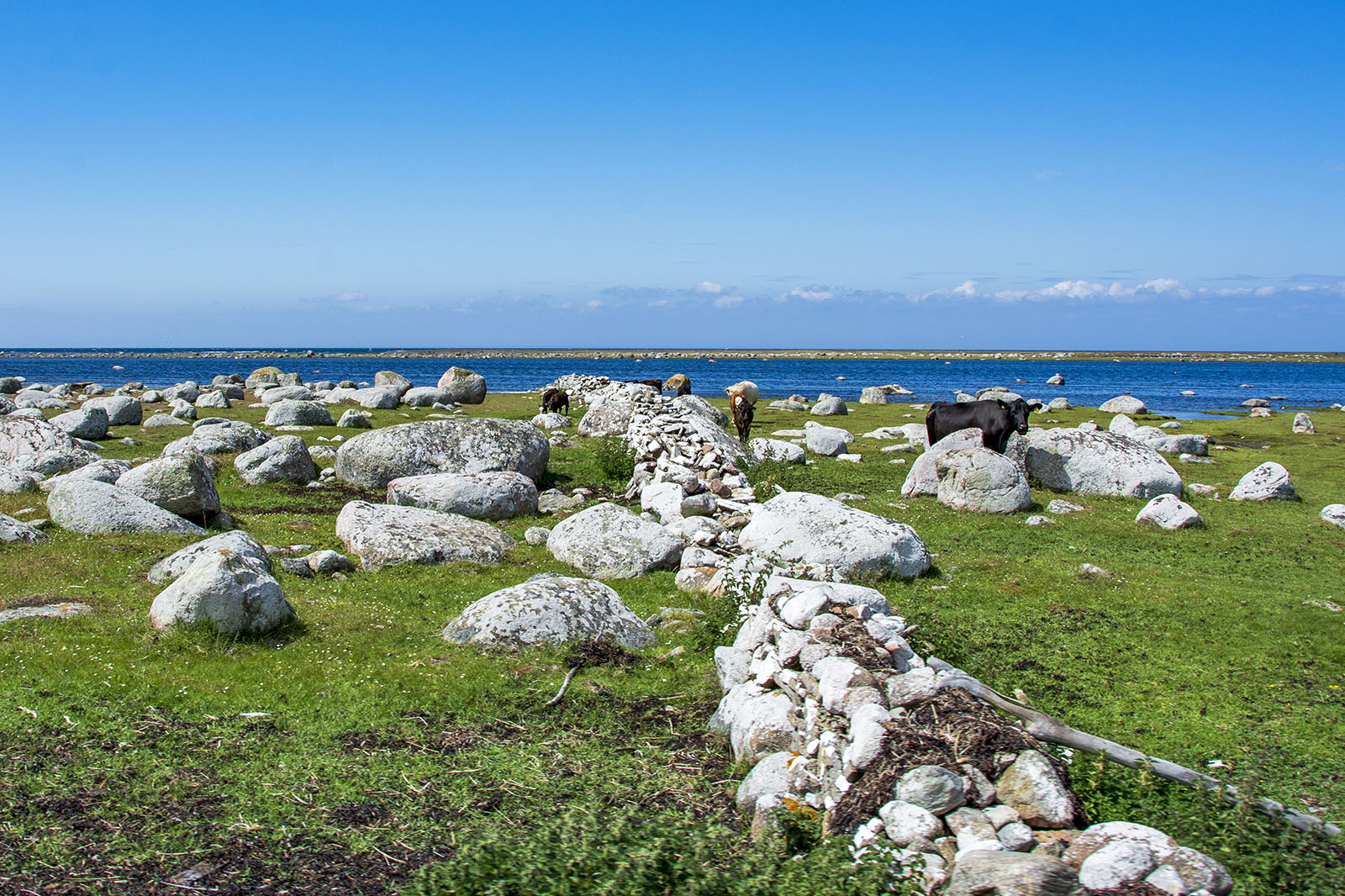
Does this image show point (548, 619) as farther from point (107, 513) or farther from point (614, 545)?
point (107, 513)

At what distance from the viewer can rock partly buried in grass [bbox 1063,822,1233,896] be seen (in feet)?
15.8

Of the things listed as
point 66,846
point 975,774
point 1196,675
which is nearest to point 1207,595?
point 1196,675

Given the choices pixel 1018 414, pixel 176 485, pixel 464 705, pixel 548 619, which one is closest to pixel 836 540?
pixel 548 619

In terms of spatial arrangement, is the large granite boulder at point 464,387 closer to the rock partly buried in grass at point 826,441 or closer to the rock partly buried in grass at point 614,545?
the rock partly buried in grass at point 826,441

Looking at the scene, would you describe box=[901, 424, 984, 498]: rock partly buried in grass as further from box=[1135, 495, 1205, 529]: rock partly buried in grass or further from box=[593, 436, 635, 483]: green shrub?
box=[593, 436, 635, 483]: green shrub

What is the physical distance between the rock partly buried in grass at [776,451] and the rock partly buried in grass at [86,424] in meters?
21.0

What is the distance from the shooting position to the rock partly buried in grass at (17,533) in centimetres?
1347

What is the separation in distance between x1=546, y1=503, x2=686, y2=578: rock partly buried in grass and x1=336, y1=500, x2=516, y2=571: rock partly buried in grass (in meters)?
1.16

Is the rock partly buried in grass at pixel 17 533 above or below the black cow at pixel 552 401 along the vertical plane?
below

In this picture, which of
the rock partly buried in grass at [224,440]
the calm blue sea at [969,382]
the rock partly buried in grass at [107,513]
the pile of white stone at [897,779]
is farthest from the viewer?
the calm blue sea at [969,382]

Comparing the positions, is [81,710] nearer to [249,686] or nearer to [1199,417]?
[249,686]

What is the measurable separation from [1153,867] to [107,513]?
52.3 ft

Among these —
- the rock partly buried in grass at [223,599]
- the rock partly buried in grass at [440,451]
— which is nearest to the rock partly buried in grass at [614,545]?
the rock partly buried in grass at [223,599]

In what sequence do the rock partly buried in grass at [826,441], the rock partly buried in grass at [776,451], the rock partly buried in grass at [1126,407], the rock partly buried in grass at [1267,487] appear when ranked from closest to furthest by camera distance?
the rock partly buried in grass at [1267,487], the rock partly buried in grass at [776,451], the rock partly buried in grass at [826,441], the rock partly buried in grass at [1126,407]
